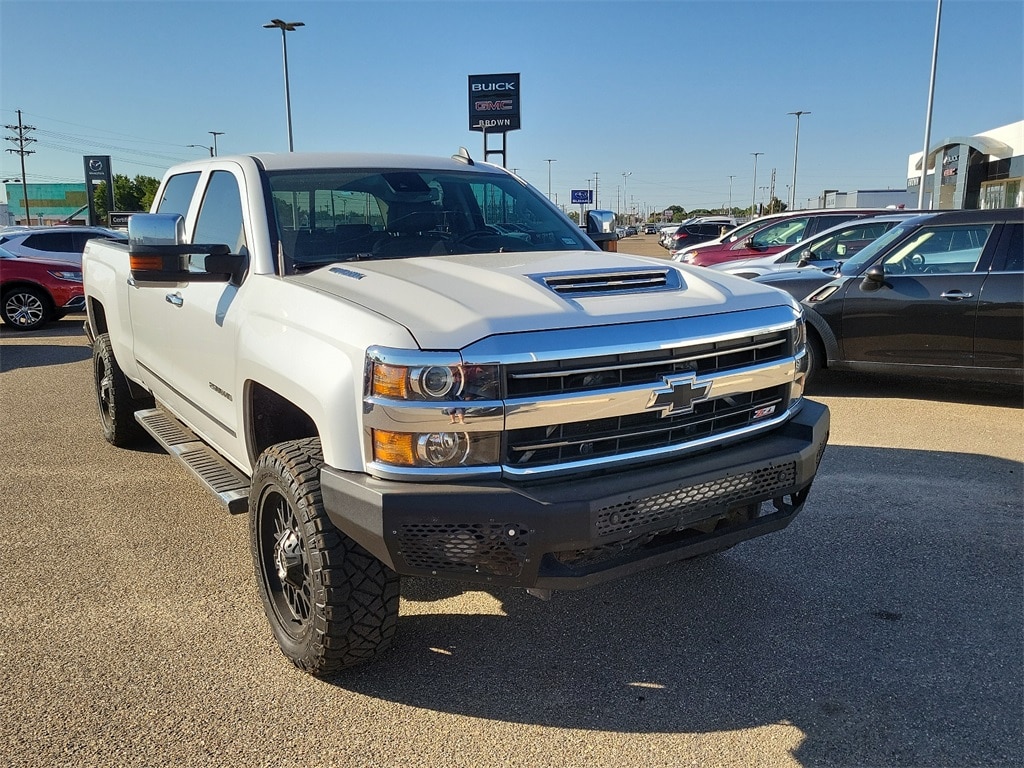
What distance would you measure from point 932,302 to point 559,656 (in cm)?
537

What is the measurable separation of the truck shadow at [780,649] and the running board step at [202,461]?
34.0 inches

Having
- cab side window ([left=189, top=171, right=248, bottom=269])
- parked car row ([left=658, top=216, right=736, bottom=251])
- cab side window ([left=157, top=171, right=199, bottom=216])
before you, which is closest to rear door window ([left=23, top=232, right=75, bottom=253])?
cab side window ([left=157, top=171, right=199, bottom=216])

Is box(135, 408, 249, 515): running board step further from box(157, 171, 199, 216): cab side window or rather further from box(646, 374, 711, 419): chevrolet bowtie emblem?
box(646, 374, 711, 419): chevrolet bowtie emblem

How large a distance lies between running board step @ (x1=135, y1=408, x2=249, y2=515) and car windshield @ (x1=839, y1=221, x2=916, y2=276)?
5875 millimetres

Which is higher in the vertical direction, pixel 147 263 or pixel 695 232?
pixel 147 263

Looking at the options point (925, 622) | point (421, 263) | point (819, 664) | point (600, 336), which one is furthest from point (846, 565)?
point (421, 263)

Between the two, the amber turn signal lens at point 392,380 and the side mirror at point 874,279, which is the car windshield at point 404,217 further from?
the side mirror at point 874,279

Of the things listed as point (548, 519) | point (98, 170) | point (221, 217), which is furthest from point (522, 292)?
point (98, 170)

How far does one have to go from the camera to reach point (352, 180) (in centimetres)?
401

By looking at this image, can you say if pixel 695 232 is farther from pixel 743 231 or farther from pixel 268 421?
pixel 268 421

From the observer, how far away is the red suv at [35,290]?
1364 centimetres

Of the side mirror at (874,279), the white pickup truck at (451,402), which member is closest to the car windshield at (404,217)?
the white pickup truck at (451,402)

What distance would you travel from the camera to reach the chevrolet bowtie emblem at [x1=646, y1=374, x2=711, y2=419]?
9.10 feet

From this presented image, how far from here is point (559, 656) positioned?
3227mm
